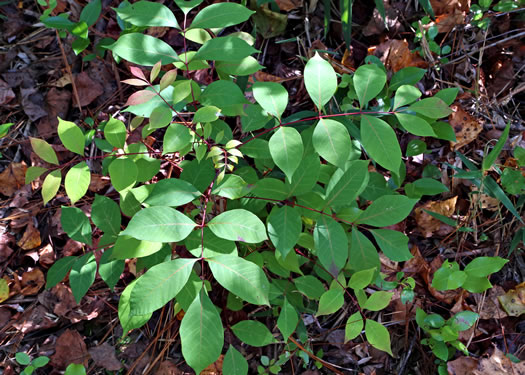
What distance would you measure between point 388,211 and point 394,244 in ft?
0.38

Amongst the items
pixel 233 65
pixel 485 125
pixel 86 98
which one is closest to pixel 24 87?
pixel 86 98

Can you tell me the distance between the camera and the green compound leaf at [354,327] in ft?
4.11

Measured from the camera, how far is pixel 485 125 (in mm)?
1851

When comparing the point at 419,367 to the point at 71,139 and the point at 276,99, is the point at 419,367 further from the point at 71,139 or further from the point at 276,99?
the point at 71,139

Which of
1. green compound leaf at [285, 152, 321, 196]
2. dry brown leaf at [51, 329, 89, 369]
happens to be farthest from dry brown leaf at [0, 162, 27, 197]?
green compound leaf at [285, 152, 321, 196]

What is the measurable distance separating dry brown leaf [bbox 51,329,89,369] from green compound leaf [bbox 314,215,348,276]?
3.94 feet

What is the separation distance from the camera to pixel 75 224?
1266 millimetres

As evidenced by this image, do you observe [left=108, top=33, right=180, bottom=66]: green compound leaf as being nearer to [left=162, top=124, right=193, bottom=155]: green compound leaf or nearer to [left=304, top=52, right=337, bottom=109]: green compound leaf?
[left=162, top=124, right=193, bottom=155]: green compound leaf

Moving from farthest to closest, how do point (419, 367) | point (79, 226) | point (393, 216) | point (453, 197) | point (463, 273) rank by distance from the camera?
point (453, 197) < point (419, 367) < point (463, 273) < point (79, 226) < point (393, 216)

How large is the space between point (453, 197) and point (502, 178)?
0.21 meters

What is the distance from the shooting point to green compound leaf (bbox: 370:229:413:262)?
1179 mm

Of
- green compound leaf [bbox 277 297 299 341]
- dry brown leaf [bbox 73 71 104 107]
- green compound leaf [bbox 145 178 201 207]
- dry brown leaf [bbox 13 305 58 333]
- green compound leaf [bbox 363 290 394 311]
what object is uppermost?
green compound leaf [bbox 145 178 201 207]

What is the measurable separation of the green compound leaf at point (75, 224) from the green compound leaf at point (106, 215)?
0.07 meters

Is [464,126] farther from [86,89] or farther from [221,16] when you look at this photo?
[86,89]
